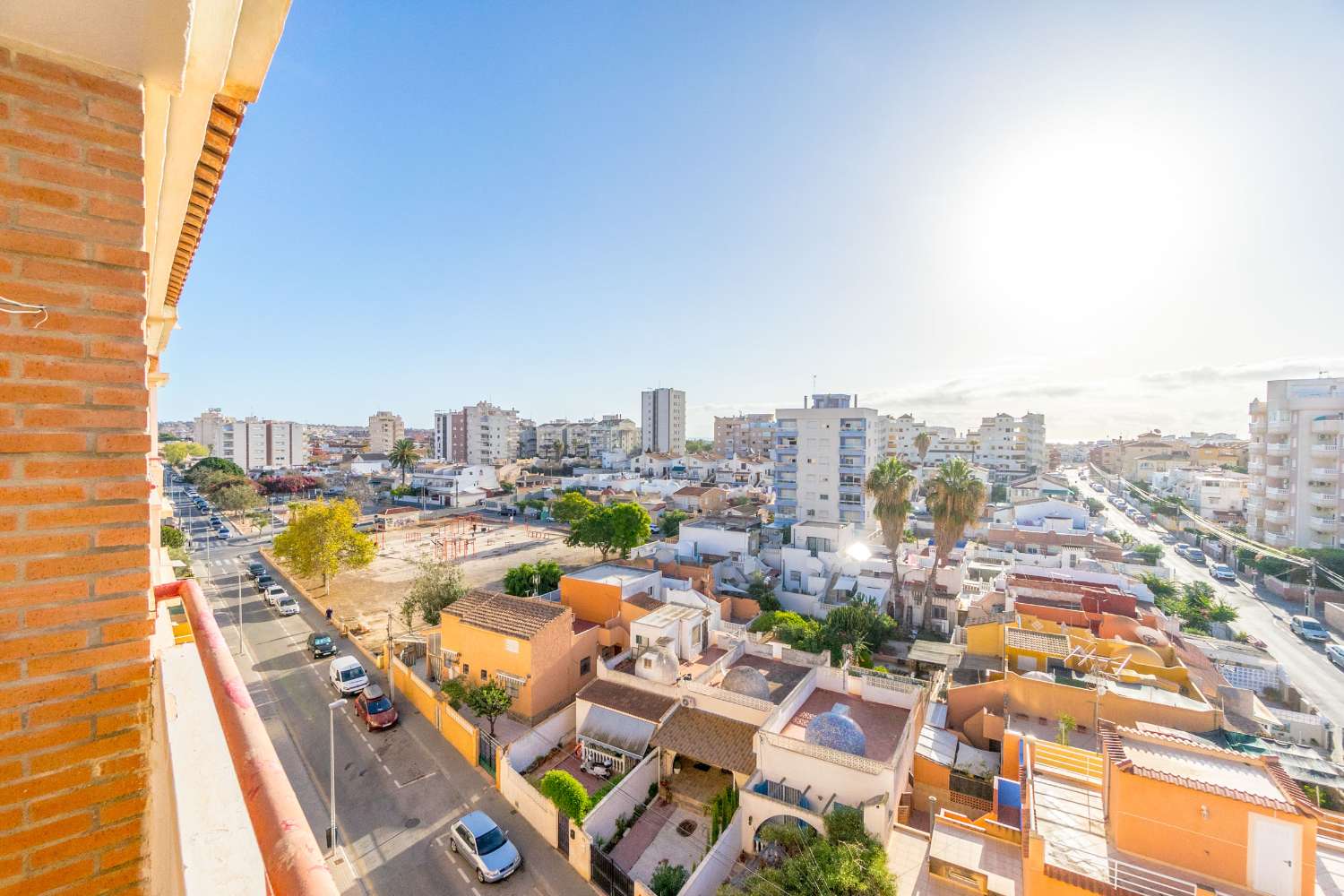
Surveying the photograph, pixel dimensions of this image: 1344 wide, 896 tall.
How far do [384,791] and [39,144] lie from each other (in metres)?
17.2

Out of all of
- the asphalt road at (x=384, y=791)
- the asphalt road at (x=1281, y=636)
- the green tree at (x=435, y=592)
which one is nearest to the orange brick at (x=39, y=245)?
the asphalt road at (x=384, y=791)

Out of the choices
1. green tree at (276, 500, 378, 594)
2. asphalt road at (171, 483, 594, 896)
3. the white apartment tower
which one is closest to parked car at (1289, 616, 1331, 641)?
the white apartment tower

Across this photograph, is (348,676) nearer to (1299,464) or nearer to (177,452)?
(1299,464)

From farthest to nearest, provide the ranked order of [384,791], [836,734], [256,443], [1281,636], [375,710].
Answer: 1. [256,443]
2. [1281,636]
3. [375,710]
4. [384,791]
5. [836,734]

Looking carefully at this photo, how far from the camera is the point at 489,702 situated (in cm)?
1691

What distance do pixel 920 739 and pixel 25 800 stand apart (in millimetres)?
17882

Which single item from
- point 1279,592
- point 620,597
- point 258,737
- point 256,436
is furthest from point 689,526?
point 256,436

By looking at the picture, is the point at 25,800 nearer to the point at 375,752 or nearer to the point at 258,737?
the point at 258,737

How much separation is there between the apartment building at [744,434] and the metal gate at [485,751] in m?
77.2

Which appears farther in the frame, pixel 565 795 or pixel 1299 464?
pixel 1299 464

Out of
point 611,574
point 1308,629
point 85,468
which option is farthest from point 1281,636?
point 85,468

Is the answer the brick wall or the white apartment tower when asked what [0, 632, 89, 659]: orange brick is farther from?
the white apartment tower

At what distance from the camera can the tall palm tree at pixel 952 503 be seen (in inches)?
1085

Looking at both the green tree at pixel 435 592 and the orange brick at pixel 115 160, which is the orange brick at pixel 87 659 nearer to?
the orange brick at pixel 115 160
